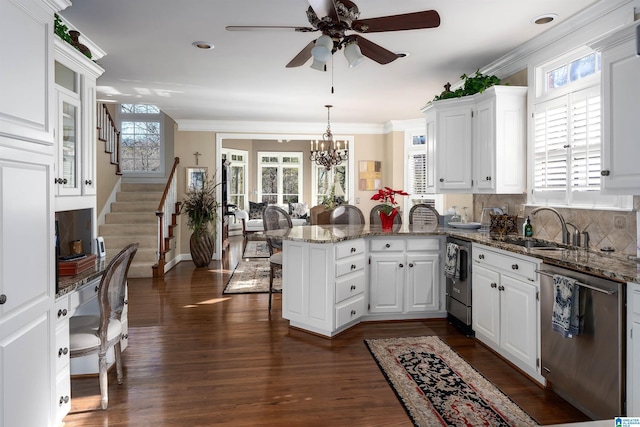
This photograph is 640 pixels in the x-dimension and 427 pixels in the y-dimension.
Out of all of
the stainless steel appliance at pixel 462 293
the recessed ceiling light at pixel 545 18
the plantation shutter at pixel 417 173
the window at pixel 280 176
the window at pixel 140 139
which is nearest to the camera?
the recessed ceiling light at pixel 545 18

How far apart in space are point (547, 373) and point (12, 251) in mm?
3133

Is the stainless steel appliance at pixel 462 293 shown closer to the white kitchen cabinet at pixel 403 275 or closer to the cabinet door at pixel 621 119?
the white kitchen cabinet at pixel 403 275

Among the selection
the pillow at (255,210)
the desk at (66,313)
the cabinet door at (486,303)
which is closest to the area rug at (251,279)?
the cabinet door at (486,303)

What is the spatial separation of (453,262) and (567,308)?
1554 millimetres

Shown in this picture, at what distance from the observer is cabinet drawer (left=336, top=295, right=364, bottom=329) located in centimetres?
391

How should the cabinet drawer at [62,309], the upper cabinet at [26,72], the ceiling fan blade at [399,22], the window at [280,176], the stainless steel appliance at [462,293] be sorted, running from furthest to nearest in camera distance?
the window at [280,176]
the stainless steel appliance at [462,293]
the ceiling fan blade at [399,22]
the cabinet drawer at [62,309]
the upper cabinet at [26,72]

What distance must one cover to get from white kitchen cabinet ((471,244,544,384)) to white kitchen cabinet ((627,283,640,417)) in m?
0.75

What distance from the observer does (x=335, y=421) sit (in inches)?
96.4

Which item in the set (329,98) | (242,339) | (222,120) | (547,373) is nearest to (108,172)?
(222,120)

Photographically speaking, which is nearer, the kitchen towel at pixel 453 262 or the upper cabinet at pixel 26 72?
the upper cabinet at pixel 26 72

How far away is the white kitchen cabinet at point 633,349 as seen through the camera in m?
2.04

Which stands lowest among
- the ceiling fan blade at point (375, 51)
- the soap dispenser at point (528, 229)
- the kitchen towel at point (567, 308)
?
the kitchen towel at point (567, 308)

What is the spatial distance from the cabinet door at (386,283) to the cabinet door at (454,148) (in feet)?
3.62

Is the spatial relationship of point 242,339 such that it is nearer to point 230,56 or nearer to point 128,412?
point 128,412
